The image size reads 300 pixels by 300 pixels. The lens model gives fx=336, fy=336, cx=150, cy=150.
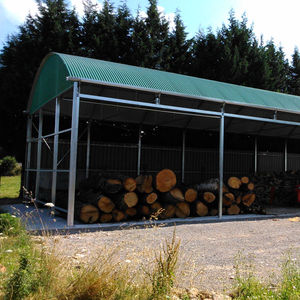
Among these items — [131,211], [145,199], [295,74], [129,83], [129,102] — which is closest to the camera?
[129,102]

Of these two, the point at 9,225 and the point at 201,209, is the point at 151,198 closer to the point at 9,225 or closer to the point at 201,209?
the point at 201,209

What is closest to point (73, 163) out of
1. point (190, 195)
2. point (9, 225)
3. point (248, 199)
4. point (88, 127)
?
point (9, 225)

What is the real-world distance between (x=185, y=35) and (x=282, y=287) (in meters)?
17.4

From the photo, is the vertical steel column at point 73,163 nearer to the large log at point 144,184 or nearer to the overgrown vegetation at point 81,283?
the large log at point 144,184

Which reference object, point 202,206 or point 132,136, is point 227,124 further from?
point 202,206

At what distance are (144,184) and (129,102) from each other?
2.23m

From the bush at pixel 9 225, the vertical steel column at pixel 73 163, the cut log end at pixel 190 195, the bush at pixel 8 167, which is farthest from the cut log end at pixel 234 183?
the bush at pixel 8 167

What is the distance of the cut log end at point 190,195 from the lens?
→ 380 inches

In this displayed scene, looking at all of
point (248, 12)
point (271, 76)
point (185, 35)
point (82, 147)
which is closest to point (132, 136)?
point (82, 147)

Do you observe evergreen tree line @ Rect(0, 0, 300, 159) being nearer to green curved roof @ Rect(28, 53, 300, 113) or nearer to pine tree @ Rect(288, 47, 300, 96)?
pine tree @ Rect(288, 47, 300, 96)

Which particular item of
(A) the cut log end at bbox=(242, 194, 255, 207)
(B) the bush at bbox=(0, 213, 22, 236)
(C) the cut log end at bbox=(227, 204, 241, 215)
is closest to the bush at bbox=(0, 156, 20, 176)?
(C) the cut log end at bbox=(227, 204, 241, 215)

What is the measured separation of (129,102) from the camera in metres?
8.46

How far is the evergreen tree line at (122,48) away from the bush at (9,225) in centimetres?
901

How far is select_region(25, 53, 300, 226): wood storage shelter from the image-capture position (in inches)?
324
